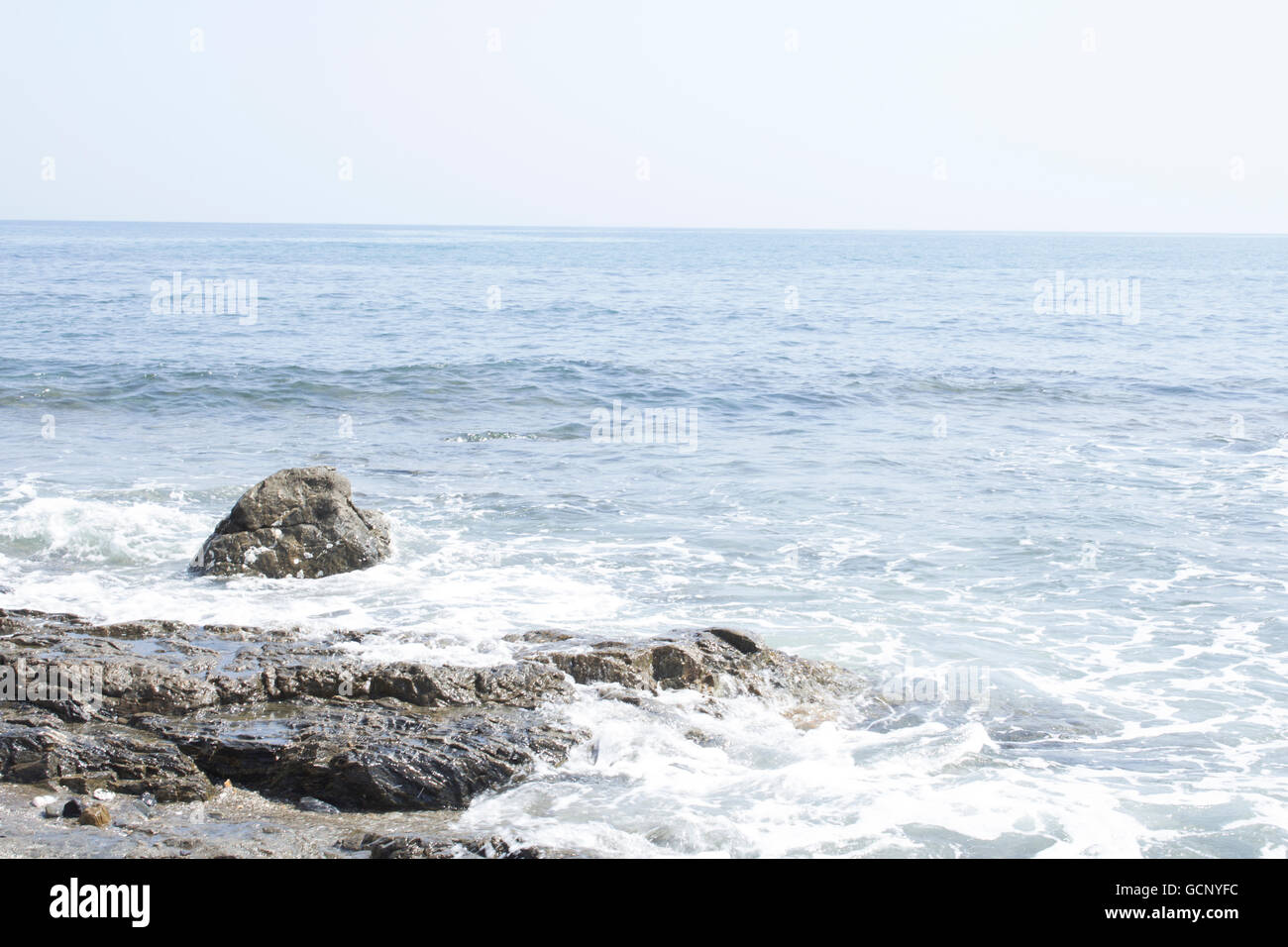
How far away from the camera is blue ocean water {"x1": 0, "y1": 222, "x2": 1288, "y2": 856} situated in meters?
7.97

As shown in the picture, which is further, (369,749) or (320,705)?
(320,705)

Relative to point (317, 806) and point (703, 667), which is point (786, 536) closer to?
point (703, 667)

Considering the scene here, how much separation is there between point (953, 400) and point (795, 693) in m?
18.3

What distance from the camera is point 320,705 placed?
8.56 meters

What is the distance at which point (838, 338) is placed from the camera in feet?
126

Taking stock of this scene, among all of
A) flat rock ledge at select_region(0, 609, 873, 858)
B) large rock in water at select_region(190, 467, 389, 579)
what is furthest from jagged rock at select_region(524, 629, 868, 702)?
large rock in water at select_region(190, 467, 389, 579)

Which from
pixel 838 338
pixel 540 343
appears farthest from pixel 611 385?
pixel 838 338

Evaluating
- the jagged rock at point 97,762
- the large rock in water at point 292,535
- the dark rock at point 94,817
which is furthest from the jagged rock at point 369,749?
the large rock in water at point 292,535

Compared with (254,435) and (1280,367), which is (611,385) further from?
(1280,367)

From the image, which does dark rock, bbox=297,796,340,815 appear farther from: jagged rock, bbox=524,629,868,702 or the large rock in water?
the large rock in water

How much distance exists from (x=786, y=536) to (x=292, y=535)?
21.2ft

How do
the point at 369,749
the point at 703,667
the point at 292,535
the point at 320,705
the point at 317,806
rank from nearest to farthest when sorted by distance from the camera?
the point at 317,806 → the point at 369,749 → the point at 320,705 → the point at 703,667 → the point at 292,535

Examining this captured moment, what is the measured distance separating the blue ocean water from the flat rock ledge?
0.40m

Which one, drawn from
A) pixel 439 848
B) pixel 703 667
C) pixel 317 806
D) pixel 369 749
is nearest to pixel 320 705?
pixel 369 749
